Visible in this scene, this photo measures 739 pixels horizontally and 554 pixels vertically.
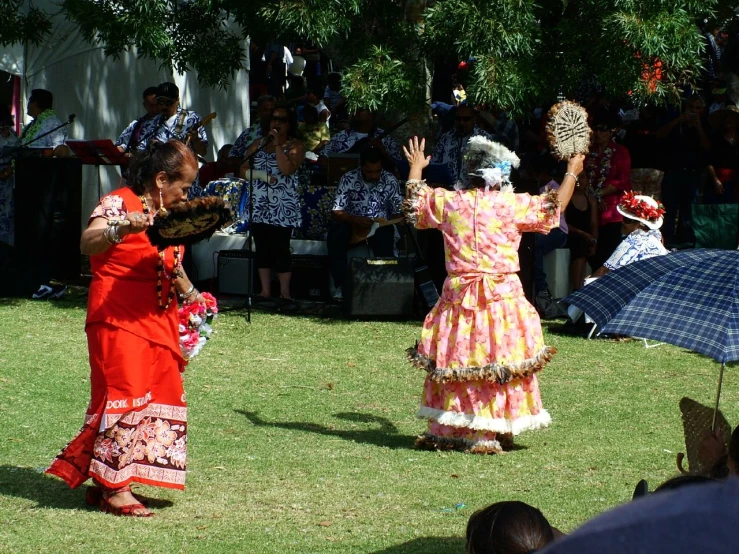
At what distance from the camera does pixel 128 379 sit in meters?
5.46

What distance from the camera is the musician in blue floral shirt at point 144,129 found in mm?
13000

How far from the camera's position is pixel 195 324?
595cm

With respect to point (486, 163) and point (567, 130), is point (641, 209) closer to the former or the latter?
point (567, 130)

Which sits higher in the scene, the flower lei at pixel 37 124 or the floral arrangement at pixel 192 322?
the flower lei at pixel 37 124

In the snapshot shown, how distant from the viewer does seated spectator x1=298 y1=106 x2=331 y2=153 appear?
16453 millimetres

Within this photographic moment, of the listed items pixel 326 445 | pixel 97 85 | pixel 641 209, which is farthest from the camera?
pixel 97 85

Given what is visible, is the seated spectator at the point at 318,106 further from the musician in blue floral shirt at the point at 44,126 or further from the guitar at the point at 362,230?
the guitar at the point at 362,230

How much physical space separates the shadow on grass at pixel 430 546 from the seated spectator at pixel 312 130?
37.7 ft

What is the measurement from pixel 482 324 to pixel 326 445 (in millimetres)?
1213

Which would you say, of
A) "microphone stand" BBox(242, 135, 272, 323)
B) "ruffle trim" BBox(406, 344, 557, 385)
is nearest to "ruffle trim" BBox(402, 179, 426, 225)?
"ruffle trim" BBox(406, 344, 557, 385)

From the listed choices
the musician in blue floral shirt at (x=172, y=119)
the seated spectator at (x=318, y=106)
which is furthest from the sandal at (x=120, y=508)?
the seated spectator at (x=318, y=106)

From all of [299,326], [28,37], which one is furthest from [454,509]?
[28,37]

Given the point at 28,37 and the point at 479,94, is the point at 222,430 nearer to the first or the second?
the point at 479,94

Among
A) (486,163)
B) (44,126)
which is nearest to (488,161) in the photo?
(486,163)
